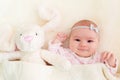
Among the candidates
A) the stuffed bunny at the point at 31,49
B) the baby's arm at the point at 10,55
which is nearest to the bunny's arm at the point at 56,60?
the stuffed bunny at the point at 31,49

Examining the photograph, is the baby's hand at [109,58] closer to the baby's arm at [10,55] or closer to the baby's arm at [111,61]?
the baby's arm at [111,61]

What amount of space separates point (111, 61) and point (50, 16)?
361mm

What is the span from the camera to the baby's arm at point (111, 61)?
1323 mm

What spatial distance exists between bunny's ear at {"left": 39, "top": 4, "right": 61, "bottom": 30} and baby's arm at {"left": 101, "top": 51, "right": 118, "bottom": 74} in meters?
0.28

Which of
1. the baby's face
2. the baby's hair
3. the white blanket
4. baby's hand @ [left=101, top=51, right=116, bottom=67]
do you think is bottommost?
the white blanket

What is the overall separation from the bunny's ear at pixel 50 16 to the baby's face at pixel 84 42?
110 millimetres

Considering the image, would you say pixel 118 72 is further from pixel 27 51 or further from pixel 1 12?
pixel 1 12

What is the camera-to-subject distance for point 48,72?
1.25 metres

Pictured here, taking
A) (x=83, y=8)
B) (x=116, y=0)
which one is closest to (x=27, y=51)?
(x=83, y=8)

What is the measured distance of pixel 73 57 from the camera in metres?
1.40

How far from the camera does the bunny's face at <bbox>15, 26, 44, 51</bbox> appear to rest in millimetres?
1270

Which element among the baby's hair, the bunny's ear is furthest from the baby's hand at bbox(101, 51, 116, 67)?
the bunny's ear

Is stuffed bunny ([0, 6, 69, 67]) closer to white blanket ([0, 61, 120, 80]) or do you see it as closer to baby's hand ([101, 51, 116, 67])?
white blanket ([0, 61, 120, 80])

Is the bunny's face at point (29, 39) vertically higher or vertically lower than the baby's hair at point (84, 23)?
lower
